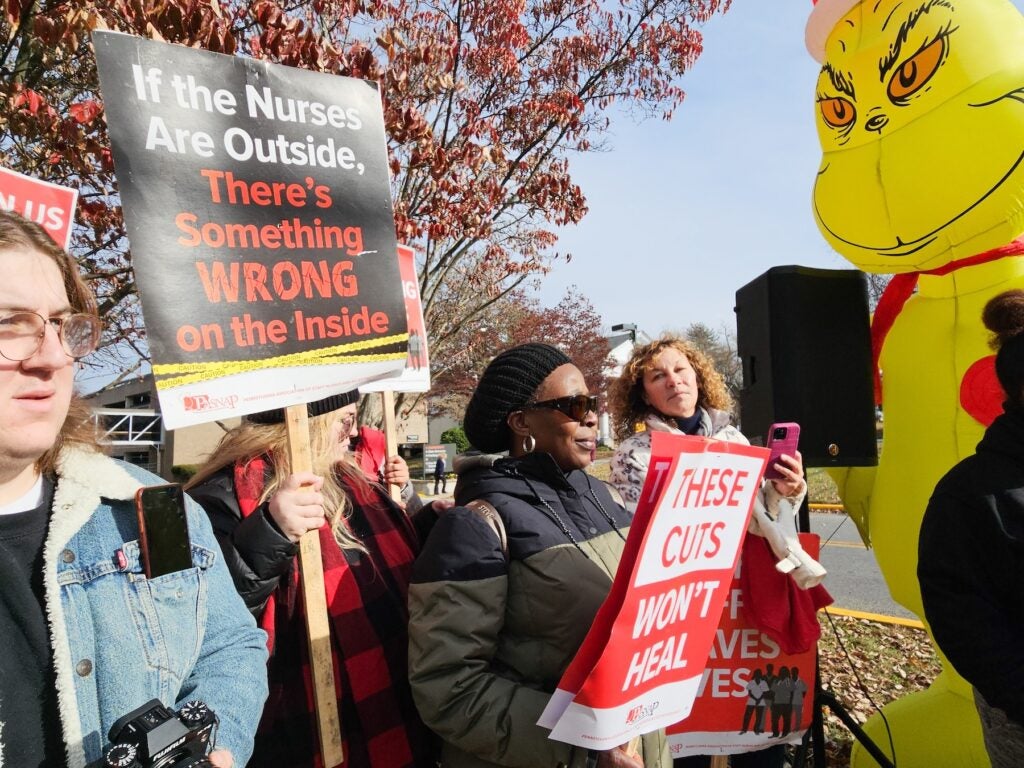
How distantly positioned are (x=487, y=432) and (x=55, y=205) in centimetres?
241

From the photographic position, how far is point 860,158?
3.08 metres

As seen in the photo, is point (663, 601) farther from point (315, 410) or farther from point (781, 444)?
point (781, 444)

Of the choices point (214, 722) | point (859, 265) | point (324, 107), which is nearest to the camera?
point (214, 722)

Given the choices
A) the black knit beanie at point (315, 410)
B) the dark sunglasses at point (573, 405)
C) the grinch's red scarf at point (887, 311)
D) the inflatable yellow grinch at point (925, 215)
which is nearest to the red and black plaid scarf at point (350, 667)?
the black knit beanie at point (315, 410)

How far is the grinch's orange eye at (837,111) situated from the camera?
3129 mm

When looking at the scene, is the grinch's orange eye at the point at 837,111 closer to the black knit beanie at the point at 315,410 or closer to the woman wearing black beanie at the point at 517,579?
the woman wearing black beanie at the point at 517,579

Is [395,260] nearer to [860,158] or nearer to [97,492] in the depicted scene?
[97,492]

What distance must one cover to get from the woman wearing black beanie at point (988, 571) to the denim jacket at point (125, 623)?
1.83 meters

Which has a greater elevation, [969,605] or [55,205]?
[55,205]

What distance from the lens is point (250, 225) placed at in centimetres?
189

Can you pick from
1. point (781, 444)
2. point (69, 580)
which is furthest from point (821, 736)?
point (69, 580)

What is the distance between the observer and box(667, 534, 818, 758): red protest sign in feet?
9.41

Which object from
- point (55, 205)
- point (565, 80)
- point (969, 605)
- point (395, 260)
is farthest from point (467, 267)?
point (969, 605)

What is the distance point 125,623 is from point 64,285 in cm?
67
